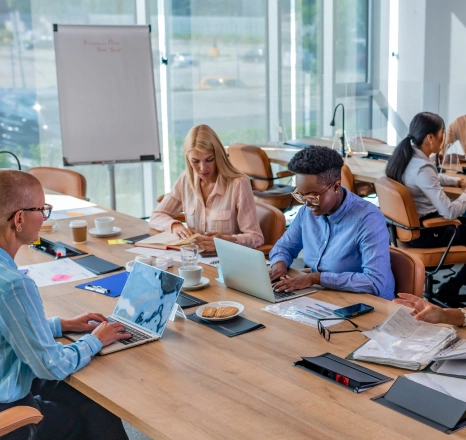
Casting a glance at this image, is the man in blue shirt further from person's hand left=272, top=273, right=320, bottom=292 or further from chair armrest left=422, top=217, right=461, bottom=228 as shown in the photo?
chair armrest left=422, top=217, right=461, bottom=228

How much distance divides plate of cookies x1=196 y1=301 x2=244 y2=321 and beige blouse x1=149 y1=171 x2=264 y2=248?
1.02m

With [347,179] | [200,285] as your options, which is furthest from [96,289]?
[347,179]

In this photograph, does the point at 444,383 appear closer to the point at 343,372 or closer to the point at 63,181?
the point at 343,372

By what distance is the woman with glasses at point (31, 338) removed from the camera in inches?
77.9

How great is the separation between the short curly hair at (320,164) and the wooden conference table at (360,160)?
7.53 ft

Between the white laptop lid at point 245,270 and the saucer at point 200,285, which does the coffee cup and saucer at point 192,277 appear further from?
the white laptop lid at point 245,270

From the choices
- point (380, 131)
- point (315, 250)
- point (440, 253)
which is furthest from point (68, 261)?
point (380, 131)

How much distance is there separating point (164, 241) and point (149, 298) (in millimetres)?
1134

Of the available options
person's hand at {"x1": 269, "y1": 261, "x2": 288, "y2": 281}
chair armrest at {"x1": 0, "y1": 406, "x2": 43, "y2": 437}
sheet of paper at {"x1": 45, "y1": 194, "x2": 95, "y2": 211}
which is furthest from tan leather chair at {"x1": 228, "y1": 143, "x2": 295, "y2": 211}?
chair armrest at {"x1": 0, "y1": 406, "x2": 43, "y2": 437}

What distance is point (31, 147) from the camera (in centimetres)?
680

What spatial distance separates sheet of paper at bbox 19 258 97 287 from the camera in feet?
9.79

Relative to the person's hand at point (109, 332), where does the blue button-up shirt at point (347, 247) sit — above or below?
above

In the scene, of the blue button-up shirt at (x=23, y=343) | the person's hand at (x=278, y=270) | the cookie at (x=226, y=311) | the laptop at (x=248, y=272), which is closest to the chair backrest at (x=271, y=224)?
the person's hand at (x=278, y=270)

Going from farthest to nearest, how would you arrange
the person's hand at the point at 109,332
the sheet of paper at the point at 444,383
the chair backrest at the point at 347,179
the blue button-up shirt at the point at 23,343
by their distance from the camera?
1. the chair backrest at the point at 347,179
2. the person's hand at the point at 109,332
3. the blue button-up shirt at the point at 23,343
4. the sheet of paper at the point at 444,383
